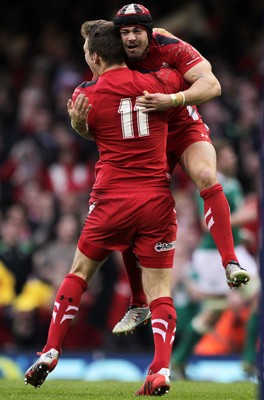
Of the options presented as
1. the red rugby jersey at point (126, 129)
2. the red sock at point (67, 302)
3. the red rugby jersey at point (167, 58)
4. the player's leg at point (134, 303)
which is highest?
the red rugby jersey at point (167, 58)

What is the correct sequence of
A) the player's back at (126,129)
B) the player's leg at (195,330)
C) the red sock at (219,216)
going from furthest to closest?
1. the player's leg at (195,330)
2. the red sock at (219,216)
3. the player's back at (126,129)

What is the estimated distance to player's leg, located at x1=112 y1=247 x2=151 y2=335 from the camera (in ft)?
29.0

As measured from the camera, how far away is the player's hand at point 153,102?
26.4 ft

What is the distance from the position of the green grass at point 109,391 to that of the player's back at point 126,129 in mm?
1530

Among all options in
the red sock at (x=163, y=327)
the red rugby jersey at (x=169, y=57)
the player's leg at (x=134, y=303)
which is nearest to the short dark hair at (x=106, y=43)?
the red rugby jersey at (x=169, y=57)

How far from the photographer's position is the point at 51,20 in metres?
20.4

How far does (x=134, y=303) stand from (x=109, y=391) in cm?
74

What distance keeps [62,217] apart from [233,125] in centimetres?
348

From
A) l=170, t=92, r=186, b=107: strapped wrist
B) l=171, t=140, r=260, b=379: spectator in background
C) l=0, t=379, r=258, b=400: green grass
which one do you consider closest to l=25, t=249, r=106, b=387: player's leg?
l=0, t=379, r=258, b=400: green grass

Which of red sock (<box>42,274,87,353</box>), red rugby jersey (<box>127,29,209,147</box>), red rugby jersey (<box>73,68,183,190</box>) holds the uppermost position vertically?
red rugby jersey (<box>127,29,209,147</box>)

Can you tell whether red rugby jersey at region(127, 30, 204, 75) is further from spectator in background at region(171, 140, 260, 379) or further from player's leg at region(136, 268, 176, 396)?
spectator in background at region(171, 140, 260, 379)

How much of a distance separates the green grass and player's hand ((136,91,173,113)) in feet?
6.66

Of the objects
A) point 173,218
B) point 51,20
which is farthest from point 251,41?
point 173,218

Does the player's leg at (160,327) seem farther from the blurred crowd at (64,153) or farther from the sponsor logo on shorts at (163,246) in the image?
the blurred crowd at (64,153)
